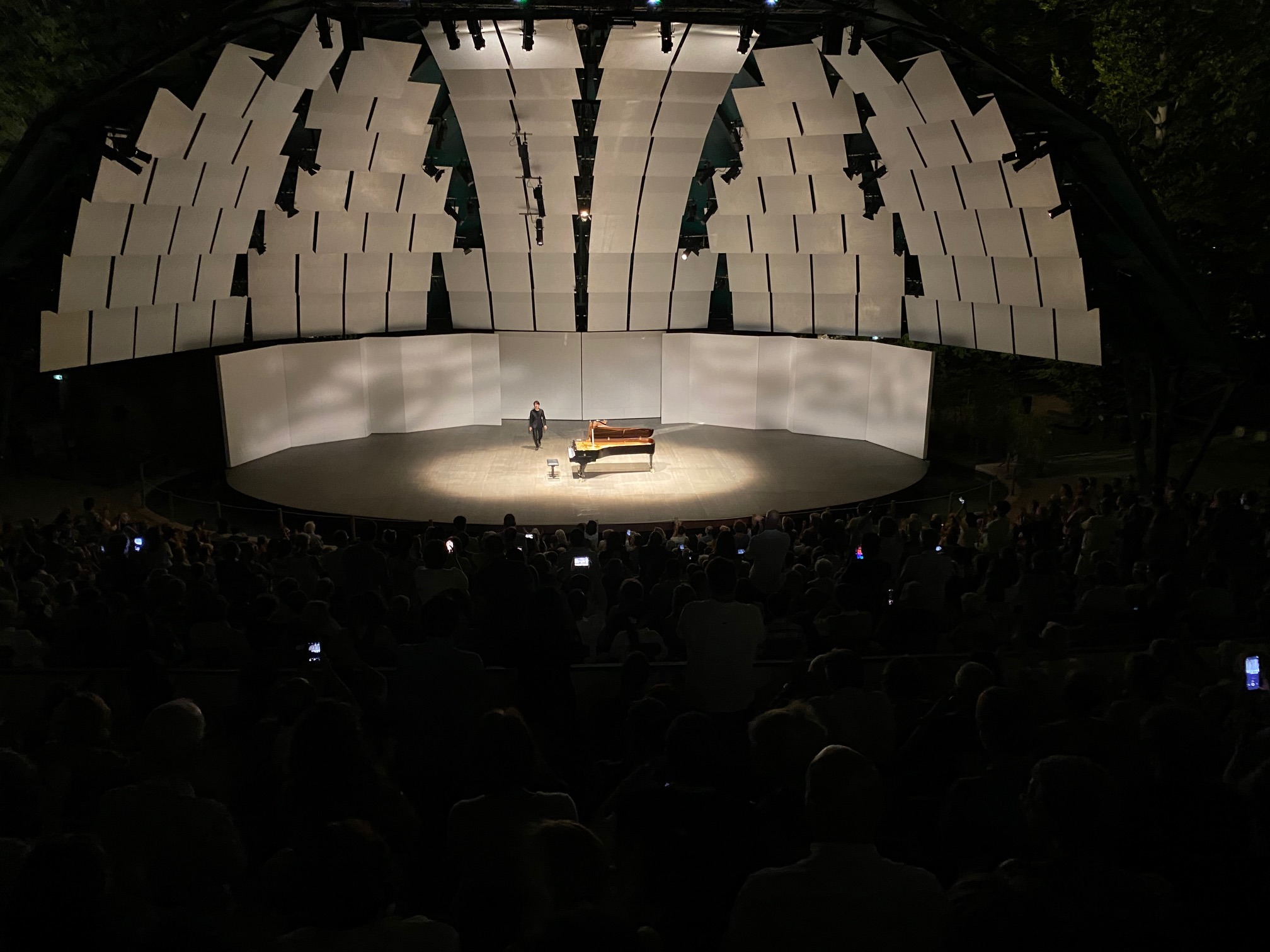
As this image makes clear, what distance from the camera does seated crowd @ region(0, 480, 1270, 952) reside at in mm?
2539

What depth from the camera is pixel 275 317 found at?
68.7 feet

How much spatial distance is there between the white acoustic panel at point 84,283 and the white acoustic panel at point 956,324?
14.2 meters

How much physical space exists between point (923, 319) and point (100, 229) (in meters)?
14.3

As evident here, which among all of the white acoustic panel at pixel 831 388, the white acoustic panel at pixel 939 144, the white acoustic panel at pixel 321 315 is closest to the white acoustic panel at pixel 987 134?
the white acoustic panel at pixel 939 144

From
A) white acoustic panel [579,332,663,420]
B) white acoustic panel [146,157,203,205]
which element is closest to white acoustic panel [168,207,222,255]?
white acoustic panel [146,157,203,205]

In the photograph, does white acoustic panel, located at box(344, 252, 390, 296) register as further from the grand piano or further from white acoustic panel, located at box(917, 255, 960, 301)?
white acoustic panel, located at box(917, 255, 960, 301)

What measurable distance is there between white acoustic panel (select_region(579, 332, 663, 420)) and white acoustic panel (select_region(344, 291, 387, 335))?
468 cm

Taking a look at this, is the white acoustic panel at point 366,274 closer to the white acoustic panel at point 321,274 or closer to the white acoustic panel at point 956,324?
the white acoustic panel at point 321,274

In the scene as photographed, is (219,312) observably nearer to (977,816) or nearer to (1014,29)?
(977,816)

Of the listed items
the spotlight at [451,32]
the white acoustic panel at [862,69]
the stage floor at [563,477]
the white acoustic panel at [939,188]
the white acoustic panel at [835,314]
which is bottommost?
the stage floor at [563,477]

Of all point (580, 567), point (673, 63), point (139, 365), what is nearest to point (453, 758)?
point (580, 567)

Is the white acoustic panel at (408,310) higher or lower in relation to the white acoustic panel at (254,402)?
higher

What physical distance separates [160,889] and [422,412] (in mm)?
20722

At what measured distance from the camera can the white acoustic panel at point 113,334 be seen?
15953 millimetres
